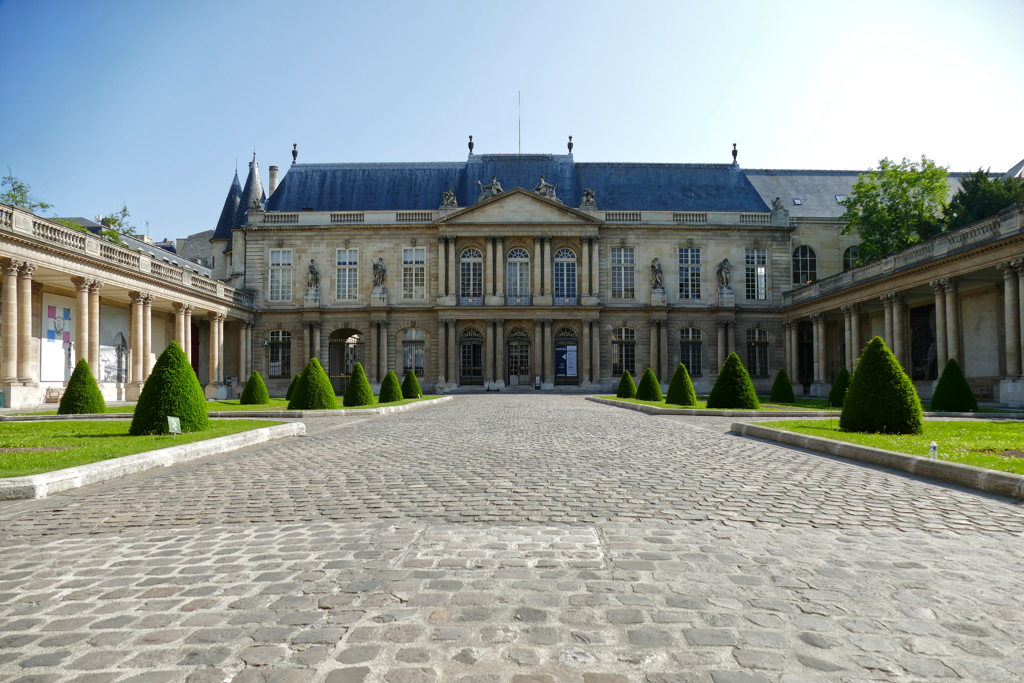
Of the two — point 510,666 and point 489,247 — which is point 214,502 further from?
point 489,247

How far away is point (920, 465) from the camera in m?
7.03

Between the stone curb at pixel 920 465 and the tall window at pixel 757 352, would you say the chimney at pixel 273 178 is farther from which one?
the stone curb at pixel 920 465

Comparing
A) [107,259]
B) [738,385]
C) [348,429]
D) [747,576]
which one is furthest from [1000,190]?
[107,259]

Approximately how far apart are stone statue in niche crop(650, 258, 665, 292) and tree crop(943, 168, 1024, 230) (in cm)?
1442

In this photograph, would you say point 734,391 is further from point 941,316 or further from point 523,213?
point 523,213

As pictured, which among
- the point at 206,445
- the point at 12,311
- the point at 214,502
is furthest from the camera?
the point at 12,311

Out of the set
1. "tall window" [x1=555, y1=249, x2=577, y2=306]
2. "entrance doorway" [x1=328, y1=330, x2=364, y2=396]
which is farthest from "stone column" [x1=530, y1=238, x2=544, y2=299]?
"entrance doorway" [x1=328, y1=330, x2=364, y2=396]

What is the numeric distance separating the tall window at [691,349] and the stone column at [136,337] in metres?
28.6

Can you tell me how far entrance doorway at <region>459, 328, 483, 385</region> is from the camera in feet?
128

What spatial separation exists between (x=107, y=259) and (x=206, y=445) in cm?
1839

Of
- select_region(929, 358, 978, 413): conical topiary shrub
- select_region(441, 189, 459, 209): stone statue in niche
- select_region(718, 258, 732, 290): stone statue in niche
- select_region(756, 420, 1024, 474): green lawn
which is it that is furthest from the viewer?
select_region(441, 189, 459, 209): stone statue in niche

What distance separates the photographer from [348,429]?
12891mm

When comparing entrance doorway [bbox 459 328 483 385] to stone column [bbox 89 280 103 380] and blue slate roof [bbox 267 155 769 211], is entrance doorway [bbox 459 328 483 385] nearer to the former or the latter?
blue slate roof [bbox 267 155 769 211]

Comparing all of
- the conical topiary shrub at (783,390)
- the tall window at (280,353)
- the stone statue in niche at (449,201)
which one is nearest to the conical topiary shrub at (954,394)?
the conical topiary shrub at (783,390)
